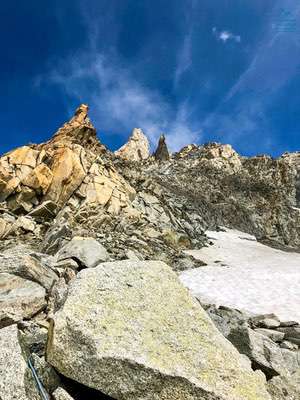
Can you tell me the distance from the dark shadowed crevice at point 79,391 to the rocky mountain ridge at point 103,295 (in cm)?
1

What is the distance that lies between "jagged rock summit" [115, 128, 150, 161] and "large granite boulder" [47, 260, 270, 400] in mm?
127618

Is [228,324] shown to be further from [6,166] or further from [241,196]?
[241,196]

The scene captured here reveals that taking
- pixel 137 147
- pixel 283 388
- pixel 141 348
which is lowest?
pixel 283 388

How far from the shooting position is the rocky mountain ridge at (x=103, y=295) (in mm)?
5227

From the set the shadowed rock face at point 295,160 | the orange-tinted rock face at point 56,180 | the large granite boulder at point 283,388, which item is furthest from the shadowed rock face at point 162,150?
the large granite boulder at point 283,388

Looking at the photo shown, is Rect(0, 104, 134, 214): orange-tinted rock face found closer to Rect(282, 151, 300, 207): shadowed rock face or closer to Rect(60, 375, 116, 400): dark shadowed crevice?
Rect(60, 375, 116, 400): dark shadowed crevice

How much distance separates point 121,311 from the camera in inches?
242

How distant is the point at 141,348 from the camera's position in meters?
5.48

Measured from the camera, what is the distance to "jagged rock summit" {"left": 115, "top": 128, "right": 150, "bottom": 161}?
135 m

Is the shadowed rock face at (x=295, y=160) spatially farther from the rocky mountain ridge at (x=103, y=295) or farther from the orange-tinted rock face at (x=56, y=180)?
the orange-tinted rock face at (x=56, y=180)

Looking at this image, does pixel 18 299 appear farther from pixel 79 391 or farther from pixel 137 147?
pixel 137 147

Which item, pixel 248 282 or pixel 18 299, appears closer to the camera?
pixel 18 299

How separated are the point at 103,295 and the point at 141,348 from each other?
1.22 m

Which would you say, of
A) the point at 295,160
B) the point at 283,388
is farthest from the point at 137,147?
the point at 283,388
